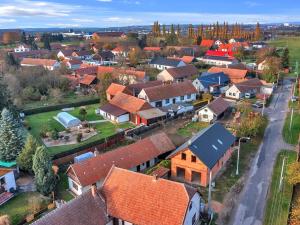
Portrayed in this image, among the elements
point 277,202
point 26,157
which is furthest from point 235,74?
point 26,157

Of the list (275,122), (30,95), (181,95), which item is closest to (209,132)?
(275,122)

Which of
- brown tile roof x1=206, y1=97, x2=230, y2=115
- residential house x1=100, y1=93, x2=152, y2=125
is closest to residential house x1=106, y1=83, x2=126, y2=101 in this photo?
residential house x1=100, y1=93, x2=152, y2=125

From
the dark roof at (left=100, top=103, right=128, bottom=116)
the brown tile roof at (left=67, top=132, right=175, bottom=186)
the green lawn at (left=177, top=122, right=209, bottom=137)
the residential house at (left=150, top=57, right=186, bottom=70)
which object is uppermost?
the residential house at (left=150, top=57, right=186, bottom=70)

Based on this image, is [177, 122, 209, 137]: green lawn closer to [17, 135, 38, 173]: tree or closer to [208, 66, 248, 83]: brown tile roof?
[17, 135, 38, 173]: tree

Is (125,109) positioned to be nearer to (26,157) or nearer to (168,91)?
(168,91)

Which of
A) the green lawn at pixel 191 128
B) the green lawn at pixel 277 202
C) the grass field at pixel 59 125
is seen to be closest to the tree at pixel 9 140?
the grass field at pixel 59 125

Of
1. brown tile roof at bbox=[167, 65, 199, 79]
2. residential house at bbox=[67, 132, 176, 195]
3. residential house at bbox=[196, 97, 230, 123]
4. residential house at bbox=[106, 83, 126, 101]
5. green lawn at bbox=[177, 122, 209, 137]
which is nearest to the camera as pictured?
residential house at bbox=[67, 132, 176, 195]
